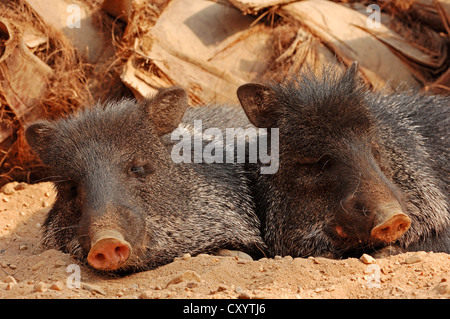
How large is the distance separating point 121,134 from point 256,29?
3042 mm

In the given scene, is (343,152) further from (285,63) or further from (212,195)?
(285,63)

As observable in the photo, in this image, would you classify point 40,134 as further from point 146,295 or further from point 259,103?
point 146,295

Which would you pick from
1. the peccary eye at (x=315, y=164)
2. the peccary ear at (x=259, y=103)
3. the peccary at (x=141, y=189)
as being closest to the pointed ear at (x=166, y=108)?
the peccary at (x=141, y=189)

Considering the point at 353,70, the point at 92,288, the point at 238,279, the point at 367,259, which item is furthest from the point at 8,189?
the point at 367,259

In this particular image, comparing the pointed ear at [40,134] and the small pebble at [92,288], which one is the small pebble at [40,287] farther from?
the pointed ear at [40,134]

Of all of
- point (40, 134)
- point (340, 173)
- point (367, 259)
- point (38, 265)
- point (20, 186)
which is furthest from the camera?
point (20, 186)

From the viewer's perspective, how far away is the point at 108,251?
11.6 feet

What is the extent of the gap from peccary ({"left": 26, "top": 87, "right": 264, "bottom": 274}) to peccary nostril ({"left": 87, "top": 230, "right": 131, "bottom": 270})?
0.61ft

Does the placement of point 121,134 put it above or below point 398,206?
below

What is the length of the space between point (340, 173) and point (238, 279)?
0.99 metres

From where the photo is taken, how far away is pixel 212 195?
180 inches

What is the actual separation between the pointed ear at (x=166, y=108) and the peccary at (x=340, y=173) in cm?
45

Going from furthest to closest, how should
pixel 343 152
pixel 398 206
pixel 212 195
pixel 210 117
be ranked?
pixel 210 117 < pixel 212 195 < pixel 343 152 < pixel 398 206

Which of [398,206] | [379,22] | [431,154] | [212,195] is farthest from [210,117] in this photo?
[379,22]
